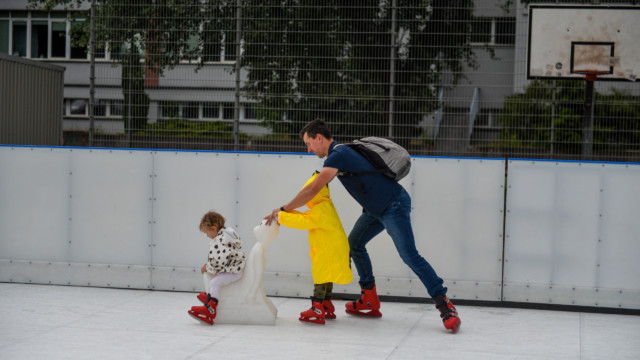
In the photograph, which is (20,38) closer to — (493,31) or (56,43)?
(56,43)

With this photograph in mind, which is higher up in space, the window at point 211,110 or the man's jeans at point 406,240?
the window at point 211,110

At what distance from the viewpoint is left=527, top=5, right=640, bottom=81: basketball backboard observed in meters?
10.2

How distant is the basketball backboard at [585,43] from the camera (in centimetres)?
1024

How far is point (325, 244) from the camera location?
6027mm

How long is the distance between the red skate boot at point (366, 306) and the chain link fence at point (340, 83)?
419 cm

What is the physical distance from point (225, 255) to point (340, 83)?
5.13 m

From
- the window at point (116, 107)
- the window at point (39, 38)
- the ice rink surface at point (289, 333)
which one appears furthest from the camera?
the window at point (39, 38)

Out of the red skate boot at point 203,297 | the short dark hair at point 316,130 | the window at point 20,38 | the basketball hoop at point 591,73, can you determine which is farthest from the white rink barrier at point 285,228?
the window at point 20,38

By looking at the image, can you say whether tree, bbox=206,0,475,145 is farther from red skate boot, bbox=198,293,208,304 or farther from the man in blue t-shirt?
red skate boot, bbox=198,293,208,304

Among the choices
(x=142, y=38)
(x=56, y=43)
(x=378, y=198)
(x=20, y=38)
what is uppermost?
(x=20, y=38)

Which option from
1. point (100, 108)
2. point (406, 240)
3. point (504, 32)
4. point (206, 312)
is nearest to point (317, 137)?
point (406, 240)

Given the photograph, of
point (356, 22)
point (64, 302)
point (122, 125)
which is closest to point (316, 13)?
point (356, 22)

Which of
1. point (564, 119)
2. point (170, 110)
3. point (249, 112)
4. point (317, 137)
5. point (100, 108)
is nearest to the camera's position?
point (317, 137)

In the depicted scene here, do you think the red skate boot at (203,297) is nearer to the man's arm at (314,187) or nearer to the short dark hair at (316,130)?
the man's arm at (314,187)
